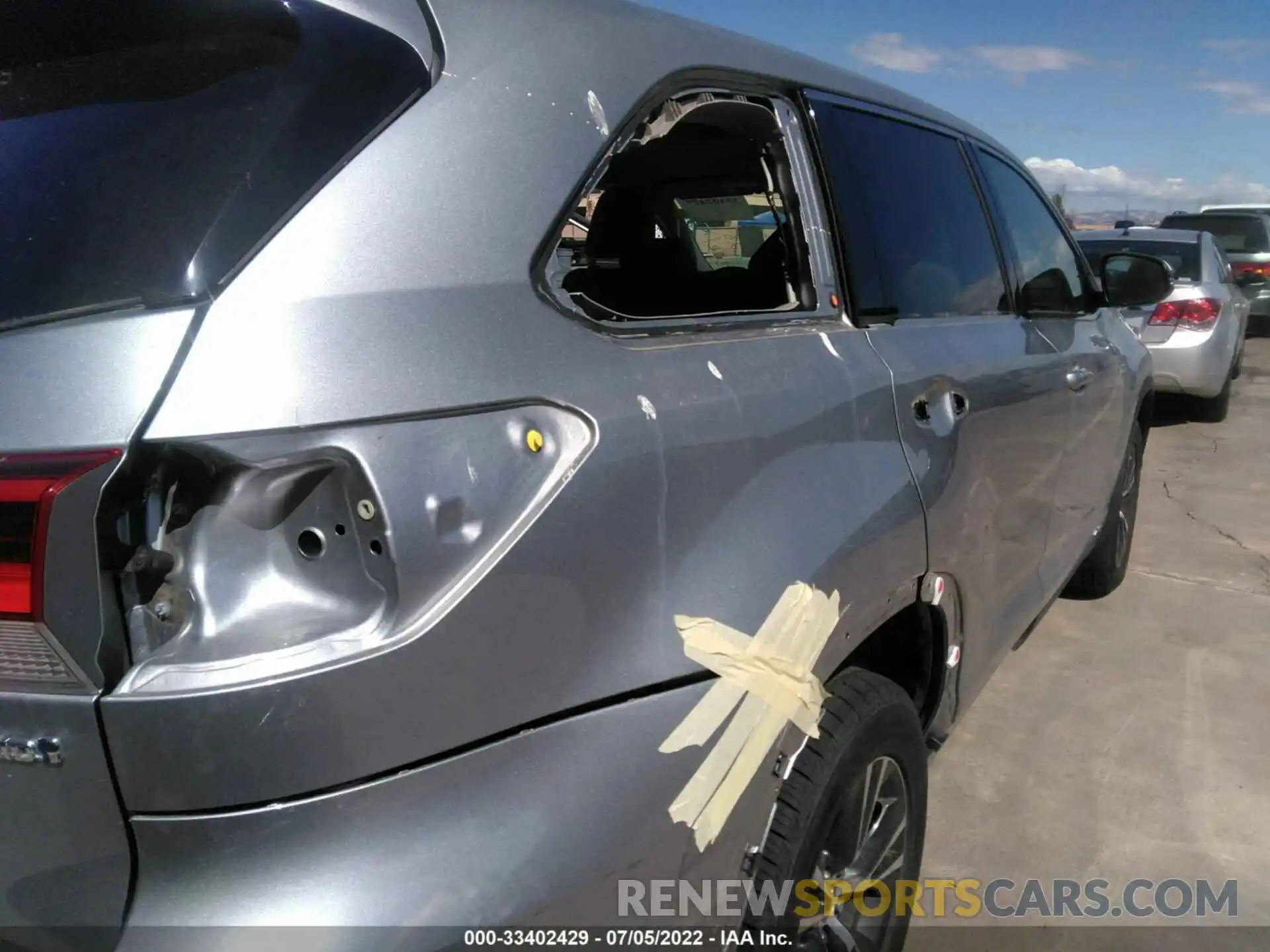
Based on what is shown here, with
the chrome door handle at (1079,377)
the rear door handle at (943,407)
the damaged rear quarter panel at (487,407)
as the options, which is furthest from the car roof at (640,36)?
the chrome door handle at (1079,377)

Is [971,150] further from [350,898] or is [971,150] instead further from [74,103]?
[350,898]

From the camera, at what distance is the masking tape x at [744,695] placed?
1453 millimetres

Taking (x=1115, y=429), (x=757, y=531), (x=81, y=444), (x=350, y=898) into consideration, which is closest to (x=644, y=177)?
(x=757, y=531)

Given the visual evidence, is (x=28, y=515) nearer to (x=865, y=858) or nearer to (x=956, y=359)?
(x=865, y=858)

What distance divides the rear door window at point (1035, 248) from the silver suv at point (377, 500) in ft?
5.67

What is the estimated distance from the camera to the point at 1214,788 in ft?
10.4

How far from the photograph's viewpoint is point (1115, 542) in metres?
4.55

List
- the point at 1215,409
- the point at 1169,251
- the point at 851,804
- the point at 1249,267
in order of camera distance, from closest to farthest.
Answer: the point at 851,804, the point at 1169,251, the point at 1215,409, the point at 1249,267

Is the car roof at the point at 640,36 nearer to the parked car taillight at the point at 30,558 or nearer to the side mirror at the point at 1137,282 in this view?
the parked car taillight at the point at 30,558

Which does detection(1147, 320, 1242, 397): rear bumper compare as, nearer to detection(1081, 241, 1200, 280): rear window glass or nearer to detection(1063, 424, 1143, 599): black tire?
detection(1081, 241, 1200, 280): rear window glass

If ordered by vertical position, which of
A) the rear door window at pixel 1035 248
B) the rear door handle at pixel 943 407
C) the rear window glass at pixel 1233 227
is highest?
the rear window glass at pixel 1233 227

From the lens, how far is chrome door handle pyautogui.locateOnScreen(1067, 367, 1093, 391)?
10.4 ft

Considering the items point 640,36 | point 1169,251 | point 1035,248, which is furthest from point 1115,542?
point 1169,251

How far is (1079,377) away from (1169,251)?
643 centimetres
